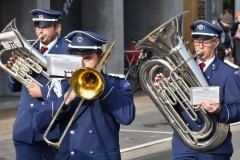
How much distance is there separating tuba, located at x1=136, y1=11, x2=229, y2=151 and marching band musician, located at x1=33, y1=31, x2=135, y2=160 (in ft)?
1.91

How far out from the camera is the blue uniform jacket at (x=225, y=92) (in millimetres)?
5980

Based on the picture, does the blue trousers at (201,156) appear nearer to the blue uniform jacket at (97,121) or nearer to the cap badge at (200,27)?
the blue uniform jacket at (97,121)

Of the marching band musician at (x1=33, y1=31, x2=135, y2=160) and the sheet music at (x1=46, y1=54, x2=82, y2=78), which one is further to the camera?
the marching band musician at (x1=33, y1=31, x2=135, y2=160)

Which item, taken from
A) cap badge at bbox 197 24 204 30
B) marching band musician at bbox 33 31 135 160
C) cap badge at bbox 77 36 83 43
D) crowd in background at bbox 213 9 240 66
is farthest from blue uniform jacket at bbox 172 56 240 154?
crowd in background at bbox 213 9 240 66

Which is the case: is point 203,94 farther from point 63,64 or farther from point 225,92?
point 63,64

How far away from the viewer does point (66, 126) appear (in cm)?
555

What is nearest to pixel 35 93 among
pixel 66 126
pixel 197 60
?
pixel 66 126

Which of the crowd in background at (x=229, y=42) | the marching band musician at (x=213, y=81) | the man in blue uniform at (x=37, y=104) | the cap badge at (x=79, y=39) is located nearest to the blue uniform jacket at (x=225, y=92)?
the marching band musician at (x=213, y=81)

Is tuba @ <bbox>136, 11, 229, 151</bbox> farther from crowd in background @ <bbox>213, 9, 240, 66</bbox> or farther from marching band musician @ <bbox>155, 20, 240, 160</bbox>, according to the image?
crowd in background @ <bbox>213, 9, 240, 66</bbox>

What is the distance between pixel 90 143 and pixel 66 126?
0.71 feet

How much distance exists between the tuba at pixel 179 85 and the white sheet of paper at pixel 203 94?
0.22m

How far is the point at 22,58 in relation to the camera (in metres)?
6.70

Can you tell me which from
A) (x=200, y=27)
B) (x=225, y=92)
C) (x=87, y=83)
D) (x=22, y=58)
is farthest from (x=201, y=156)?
(x=22, y=58)

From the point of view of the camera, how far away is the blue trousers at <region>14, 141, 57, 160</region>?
679 centimetres
